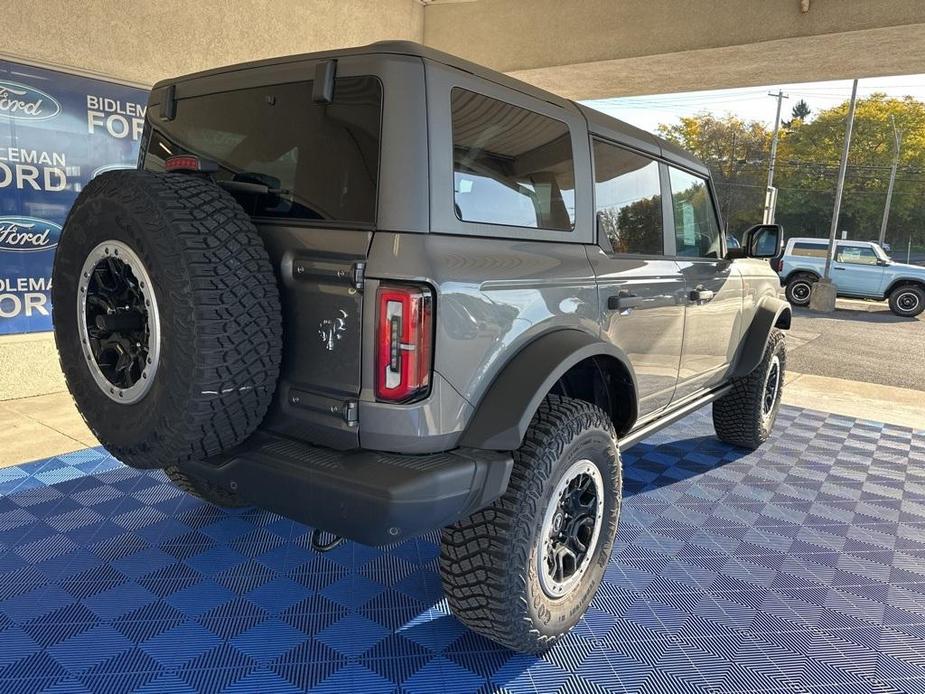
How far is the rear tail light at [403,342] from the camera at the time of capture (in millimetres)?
1757

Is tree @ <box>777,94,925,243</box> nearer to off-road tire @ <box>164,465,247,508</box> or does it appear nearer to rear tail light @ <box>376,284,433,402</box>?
off-road tire @ <box>164,465,247,508</box>

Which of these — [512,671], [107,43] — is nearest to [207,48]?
[107,43]

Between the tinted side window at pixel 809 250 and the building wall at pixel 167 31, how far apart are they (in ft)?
46.7

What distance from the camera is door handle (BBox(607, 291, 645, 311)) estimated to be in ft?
8.41

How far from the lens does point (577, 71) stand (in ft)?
26.2

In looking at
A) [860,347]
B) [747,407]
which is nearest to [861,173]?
[860,347]

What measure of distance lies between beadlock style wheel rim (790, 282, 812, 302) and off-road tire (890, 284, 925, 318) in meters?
1.90

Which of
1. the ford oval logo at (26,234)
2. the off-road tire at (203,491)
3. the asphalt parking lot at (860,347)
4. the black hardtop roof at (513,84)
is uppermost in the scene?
the black hardtop roof at (513,84)

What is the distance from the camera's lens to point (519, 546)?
2.07 meters

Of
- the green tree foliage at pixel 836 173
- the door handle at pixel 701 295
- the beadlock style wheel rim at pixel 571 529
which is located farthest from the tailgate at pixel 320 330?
the green tree foliage at pixel 836 173

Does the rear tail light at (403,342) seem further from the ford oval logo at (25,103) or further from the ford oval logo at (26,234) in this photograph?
the ford oval logo at (25,103)

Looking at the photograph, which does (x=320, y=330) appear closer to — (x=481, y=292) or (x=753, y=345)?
(x=481, y=292)

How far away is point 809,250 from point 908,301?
2617 millimetres

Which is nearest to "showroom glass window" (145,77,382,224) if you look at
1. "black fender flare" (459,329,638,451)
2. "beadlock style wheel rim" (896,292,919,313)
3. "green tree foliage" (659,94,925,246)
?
"black fender flare" (459,329,638,451)
